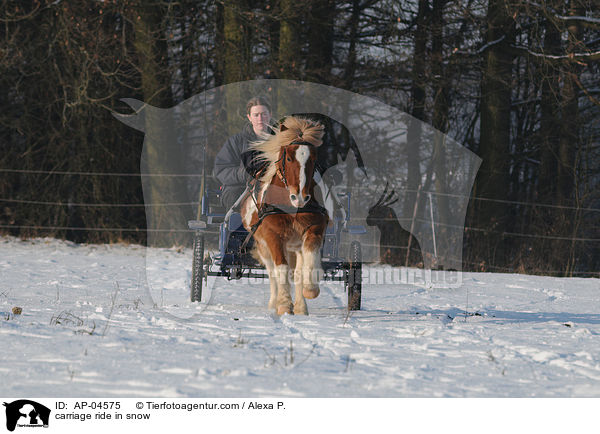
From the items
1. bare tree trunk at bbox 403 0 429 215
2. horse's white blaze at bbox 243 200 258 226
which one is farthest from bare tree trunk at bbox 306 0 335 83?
horse's white blaze at bbox 243 200 258 226

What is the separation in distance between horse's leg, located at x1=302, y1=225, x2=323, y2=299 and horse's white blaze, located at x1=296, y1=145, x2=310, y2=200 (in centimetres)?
34

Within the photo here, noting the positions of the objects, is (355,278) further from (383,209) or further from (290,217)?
(383,209)

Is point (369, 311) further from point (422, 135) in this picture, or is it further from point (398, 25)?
point (422, 135)

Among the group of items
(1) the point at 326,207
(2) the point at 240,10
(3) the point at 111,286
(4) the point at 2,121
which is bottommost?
(3) the point at 111,286

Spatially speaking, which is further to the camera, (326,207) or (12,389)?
(326,207)

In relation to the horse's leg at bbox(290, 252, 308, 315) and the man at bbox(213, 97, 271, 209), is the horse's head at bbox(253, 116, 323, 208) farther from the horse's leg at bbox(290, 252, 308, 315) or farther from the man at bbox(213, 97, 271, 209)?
the man at bbox(213, 97, 271, 209)

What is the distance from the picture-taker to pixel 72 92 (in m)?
15.3

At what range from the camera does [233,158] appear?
22.5 ft

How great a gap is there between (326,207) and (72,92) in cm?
1063

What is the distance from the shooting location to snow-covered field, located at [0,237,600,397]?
3.57 m

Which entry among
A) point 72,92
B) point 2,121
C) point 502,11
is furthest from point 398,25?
point 2,121

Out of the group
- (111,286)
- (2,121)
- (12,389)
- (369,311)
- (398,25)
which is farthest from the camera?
(2,121)
